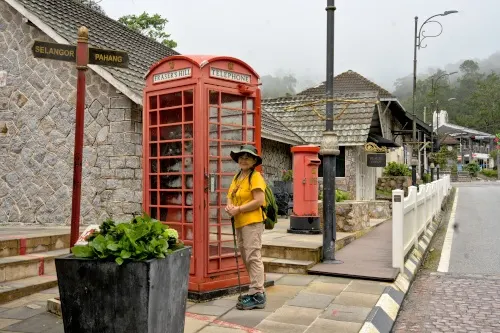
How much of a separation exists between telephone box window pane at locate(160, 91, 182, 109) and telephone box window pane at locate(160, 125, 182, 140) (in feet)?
0.93

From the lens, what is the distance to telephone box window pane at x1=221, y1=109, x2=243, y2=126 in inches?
252

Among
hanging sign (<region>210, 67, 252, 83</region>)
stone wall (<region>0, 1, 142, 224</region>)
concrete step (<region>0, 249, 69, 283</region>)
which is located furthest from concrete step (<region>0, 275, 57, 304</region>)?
stone wall (<region>0, 1, 142, 224</region>)

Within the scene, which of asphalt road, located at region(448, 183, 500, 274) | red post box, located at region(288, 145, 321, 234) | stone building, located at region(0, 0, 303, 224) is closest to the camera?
asphalt road, located at region(448, 183, 500, 274)

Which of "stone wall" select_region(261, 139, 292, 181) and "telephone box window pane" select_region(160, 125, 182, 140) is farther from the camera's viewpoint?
"stone wall" select_region(261, 139, 292, 181)

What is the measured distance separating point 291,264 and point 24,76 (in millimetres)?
7237

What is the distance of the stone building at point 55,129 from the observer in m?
10.2

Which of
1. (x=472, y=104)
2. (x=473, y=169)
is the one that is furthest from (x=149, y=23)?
(x=472, y=104)

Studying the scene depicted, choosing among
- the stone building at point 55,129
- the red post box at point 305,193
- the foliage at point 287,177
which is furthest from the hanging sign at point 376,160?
the stone building at point 55,129

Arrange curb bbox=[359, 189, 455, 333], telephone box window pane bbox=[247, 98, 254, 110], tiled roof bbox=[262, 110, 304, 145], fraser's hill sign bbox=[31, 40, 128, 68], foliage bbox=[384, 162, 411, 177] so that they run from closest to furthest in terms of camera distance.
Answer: fraser's hill sign bbox=[31, 40, 128, 68]
curb bbox=[359, 189, 455, 333]
telephone box window pane bbox=[247, 98, 254, 110]
tiled roof bbox=[262, 110, 304, 145]
foliage bbox=[384, 162, 411, 177]

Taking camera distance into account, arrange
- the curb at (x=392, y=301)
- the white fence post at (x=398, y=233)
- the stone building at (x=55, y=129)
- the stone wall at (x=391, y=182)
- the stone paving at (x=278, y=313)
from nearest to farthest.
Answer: the stone paving at (x=278, y=313) → the curb at (x=392, y=301) → the white fence post at (x=398, y=233) → the stone building at (x=55, y=129) → the stone wall at (x=391, y=182)

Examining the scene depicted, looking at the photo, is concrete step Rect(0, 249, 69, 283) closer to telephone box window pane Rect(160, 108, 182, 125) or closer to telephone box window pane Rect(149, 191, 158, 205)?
telephone box window pane Rect(149, 191, 158, 205)

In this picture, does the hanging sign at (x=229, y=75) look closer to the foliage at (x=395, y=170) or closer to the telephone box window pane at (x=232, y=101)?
the telephone box window pane at (x=232, y=101)

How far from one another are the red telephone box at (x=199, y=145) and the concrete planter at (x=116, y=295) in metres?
2.56

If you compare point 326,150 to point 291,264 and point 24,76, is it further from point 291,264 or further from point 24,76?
point 24,76
